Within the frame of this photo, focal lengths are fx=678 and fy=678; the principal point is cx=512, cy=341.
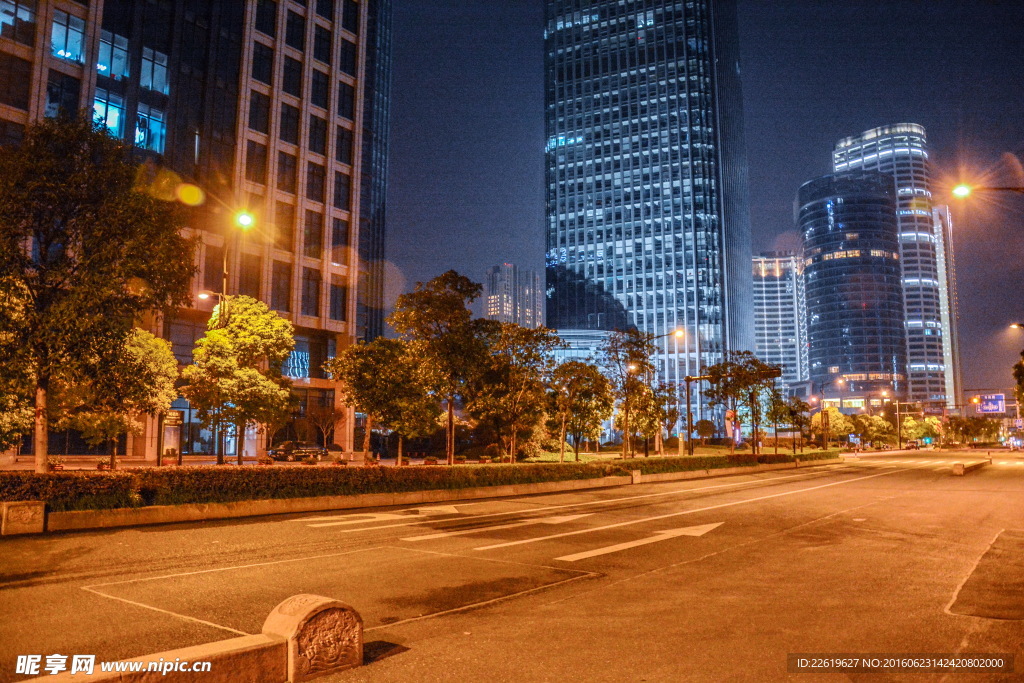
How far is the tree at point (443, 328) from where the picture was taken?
30.0 m

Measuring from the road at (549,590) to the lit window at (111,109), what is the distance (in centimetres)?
4490

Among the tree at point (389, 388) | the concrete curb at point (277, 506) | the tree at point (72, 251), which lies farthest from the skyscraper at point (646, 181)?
the tree at point (72, 251)

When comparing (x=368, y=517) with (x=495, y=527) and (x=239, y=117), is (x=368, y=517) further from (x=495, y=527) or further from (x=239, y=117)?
(x=239, y=117)

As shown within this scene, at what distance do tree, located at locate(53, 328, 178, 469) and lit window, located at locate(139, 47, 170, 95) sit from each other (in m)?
27.5

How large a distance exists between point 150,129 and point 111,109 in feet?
9.07

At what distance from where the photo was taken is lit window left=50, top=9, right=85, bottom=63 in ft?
152

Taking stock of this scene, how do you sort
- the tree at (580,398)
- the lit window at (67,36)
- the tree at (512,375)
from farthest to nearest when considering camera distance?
the lit window at (67,36)
the tree at (580,398)
the tree at (512,375)

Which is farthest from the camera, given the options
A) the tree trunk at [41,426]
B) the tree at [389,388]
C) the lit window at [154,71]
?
the lit window at [154,71]

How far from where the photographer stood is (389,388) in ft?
129

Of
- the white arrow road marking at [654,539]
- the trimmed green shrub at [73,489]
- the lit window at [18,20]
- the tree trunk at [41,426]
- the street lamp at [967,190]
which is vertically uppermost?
the lit window at [18,20]

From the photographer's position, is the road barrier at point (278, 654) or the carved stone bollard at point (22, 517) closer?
the road barrier at point (278, 654)

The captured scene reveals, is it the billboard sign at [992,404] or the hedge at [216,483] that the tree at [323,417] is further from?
the billboard sign at [992,404]

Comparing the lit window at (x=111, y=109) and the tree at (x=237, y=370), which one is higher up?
the lit window at (x=111, y=109)

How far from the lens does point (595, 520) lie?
56.3 feet
